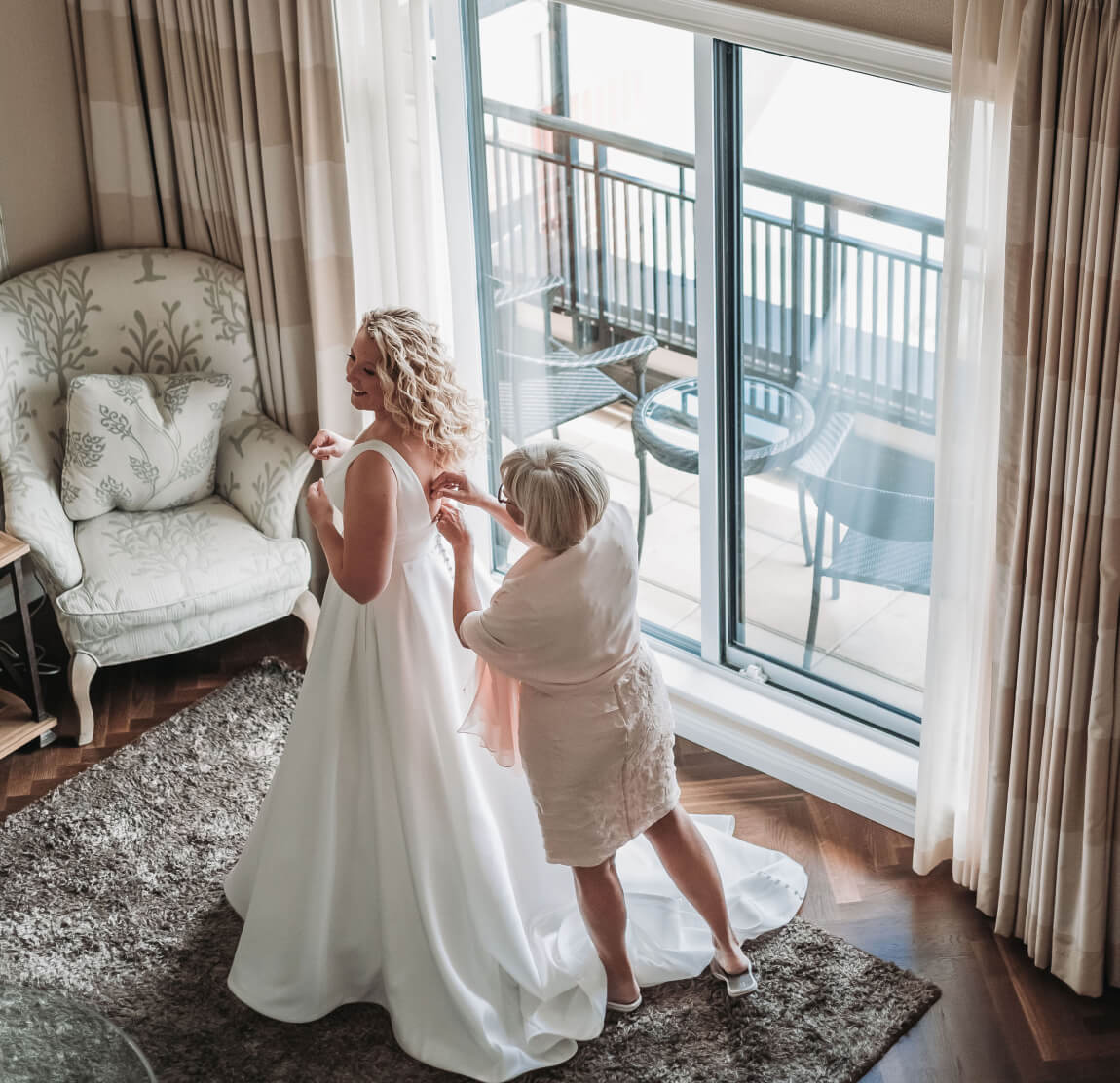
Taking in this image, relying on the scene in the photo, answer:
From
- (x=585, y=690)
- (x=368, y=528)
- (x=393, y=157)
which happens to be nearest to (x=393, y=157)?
(x=393, y=157)

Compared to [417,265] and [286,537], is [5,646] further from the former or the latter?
[417,265]

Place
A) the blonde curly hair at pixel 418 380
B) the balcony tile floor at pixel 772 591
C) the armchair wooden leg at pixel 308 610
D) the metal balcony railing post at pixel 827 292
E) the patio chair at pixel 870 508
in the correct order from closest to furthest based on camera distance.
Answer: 1. the blonde curly hair at pixel 418 380
2. the metal balcony railing post at pixel 827 292
3. the patio chair at pixel 870 508
4. the balcony tile floor at pixel 772 591
5. the armchair wooden leg at pixel 308 610

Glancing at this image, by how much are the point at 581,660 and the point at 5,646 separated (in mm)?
2132

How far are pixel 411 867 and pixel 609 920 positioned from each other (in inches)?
16.8

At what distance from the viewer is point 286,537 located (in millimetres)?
4094

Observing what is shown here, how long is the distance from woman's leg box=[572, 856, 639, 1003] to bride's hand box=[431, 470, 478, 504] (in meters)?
0.78

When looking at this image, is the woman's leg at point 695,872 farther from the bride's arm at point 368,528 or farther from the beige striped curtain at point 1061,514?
the bride's arm at point 368,528

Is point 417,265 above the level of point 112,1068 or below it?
above

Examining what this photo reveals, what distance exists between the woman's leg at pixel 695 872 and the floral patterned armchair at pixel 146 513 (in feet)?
5.18

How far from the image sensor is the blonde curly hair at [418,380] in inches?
108

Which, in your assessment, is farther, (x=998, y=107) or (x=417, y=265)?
(x=417, y=265)

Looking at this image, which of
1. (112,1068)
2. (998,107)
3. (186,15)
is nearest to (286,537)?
(186,15)

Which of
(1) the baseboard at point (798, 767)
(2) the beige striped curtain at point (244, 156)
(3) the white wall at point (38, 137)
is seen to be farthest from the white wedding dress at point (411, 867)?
(3) the white wall at point (38, 137)

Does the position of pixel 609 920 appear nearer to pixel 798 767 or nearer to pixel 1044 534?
pixel 798 767
